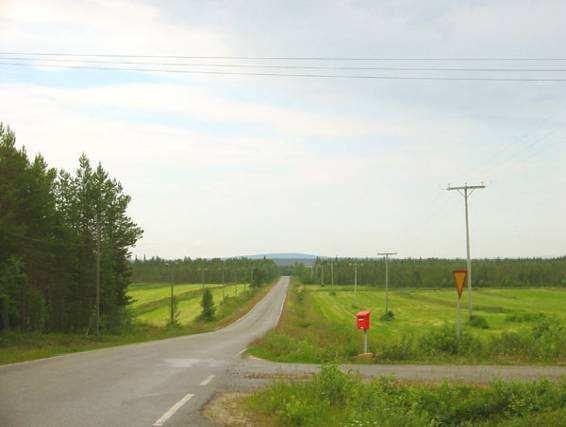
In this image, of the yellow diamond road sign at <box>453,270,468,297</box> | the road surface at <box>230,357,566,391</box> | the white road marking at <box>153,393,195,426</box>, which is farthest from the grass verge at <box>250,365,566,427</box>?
the yellow diamond road sign at <box>453,270,468,297</box>

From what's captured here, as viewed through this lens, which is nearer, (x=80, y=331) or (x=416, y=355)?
(x=416, y=355)

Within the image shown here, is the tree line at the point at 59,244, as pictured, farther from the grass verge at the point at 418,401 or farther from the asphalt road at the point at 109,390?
the grass verge at the point at 418,401

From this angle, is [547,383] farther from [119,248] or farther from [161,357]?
[119,248]

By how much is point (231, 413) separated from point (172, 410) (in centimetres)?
100

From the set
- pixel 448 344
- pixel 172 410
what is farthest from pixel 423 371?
pixel 172 410

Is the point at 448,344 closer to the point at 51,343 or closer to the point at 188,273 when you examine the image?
the point at 51,343

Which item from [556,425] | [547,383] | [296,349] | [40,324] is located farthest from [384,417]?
[40,324]

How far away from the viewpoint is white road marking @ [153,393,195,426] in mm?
8625

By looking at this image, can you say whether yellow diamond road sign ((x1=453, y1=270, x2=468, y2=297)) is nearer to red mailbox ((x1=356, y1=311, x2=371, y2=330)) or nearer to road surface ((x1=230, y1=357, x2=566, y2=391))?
road surface ((x1=230, y1=357, x2=566, y2=391))

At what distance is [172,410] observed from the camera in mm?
9633

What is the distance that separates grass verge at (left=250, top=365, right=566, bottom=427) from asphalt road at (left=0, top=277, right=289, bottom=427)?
1375 mm

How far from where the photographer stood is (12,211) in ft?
112

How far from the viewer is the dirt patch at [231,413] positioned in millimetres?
8758

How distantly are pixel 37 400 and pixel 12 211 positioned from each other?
26.6m
